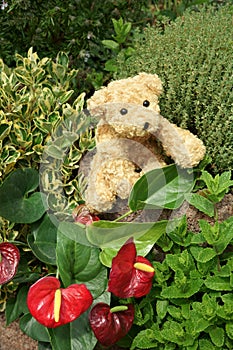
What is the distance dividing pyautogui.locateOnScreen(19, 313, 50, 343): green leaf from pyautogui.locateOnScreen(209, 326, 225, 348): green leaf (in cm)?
63

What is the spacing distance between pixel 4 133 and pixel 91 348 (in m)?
0.89

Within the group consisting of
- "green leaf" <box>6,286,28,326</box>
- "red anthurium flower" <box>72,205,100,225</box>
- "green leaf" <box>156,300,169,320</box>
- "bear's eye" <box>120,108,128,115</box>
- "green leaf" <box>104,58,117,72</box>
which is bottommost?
"green leaf" <box>156,300,169,320</box>

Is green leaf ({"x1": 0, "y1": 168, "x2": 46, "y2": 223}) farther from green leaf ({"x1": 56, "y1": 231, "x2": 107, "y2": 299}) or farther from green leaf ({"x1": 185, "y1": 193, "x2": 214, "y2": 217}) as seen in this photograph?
green leaf ({"x1": 185, "y1": 193, "x2": 214, "y2": 217})

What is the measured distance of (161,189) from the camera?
237 cm

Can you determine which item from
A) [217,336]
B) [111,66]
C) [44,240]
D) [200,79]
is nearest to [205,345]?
[217,336]

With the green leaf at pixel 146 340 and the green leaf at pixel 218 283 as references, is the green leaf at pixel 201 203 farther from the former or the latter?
the green leaf at pixel 146 340

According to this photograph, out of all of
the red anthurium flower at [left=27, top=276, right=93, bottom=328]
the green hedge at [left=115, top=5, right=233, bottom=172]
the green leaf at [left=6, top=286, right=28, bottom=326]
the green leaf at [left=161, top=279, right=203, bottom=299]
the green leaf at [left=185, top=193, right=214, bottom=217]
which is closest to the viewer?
the red anthurium flower at [left=27, top=276, right=93, bottom=328]

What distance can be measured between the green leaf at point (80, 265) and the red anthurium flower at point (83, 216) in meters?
0.14

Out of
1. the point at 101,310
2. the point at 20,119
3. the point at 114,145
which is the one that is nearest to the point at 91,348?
the point at 101,310

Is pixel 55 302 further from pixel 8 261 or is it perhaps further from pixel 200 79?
pixel 200 79

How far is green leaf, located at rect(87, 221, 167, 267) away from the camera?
2.22 m

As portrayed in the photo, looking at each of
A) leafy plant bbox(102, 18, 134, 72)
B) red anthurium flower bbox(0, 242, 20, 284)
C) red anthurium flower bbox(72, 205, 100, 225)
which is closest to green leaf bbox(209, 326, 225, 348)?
red anthurium flower bbox(72, 205, 100, 225)

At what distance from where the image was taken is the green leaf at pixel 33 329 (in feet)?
7.75

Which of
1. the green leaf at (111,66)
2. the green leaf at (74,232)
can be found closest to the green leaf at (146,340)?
the green leaf at (74,232)
